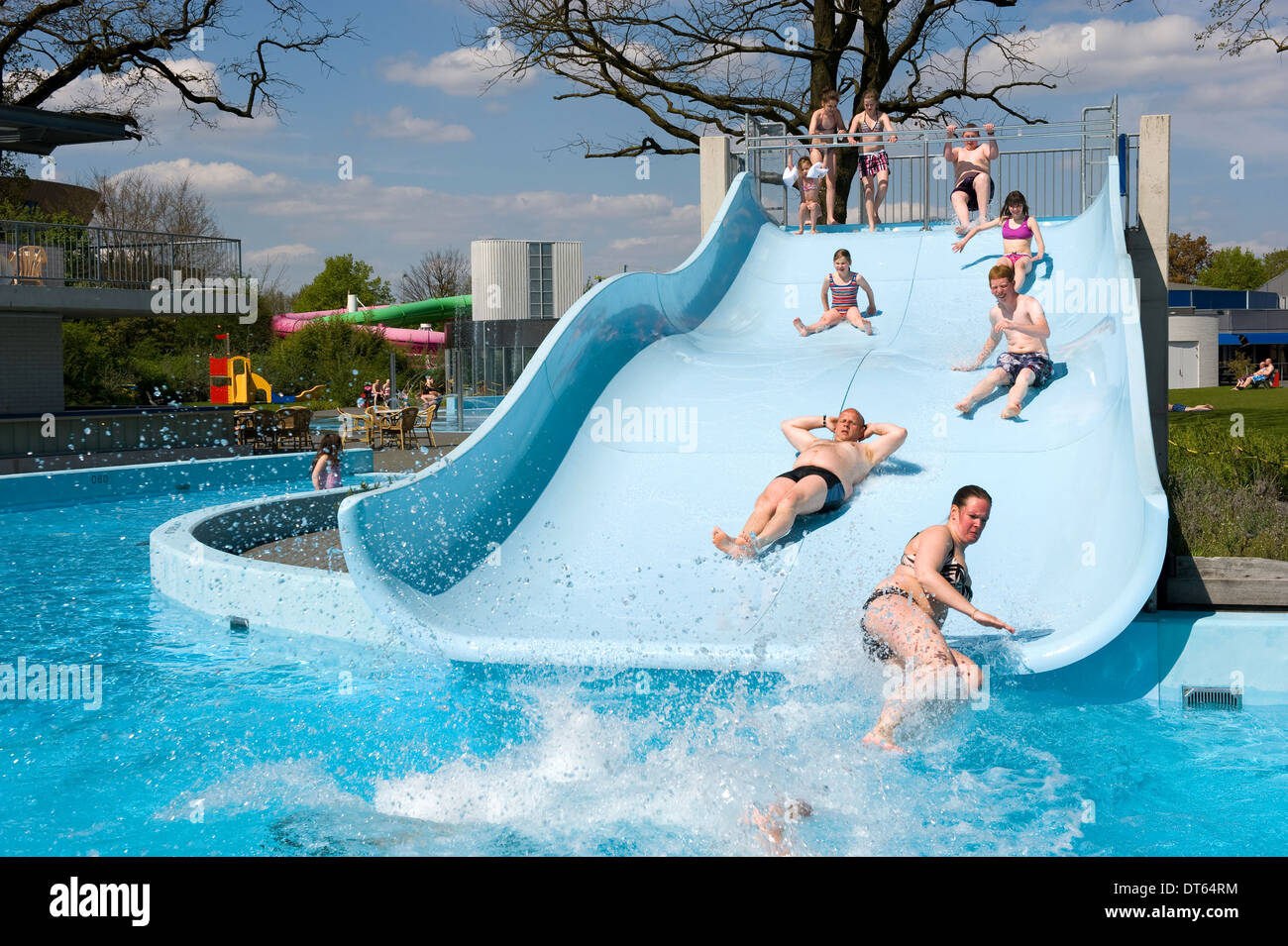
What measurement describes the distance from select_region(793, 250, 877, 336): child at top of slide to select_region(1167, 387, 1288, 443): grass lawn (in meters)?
5.43

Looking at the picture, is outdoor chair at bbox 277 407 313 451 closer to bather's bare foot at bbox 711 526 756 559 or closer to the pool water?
the pool water

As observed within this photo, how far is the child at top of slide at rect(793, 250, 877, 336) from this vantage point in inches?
429

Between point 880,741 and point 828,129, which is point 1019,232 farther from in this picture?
point 880,741

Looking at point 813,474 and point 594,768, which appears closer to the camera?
point 594,768

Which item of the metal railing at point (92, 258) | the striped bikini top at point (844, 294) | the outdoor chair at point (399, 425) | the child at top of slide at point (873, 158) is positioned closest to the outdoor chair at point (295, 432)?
the outdoor chair at point (399, 425)

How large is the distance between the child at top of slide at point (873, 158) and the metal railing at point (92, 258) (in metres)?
10.4

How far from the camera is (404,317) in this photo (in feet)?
183

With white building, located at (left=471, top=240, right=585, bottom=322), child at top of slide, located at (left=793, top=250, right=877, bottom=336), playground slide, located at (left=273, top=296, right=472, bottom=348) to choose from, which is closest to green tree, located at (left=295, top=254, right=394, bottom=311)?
playground slide, located at (left=273, top=296, right=472, bottom=348)

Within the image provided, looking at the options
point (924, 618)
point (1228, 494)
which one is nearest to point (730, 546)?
point (924, 618)

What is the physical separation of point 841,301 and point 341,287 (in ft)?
210

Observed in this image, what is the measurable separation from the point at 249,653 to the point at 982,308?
738cm

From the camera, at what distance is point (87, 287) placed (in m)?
18.6

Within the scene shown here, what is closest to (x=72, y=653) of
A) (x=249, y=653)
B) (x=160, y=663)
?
(x=160, y=663)

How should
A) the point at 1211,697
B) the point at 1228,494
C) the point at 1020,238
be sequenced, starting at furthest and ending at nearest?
1. the point at 1020,238
2. the point at 1228,494
3. the point at 1211,697
